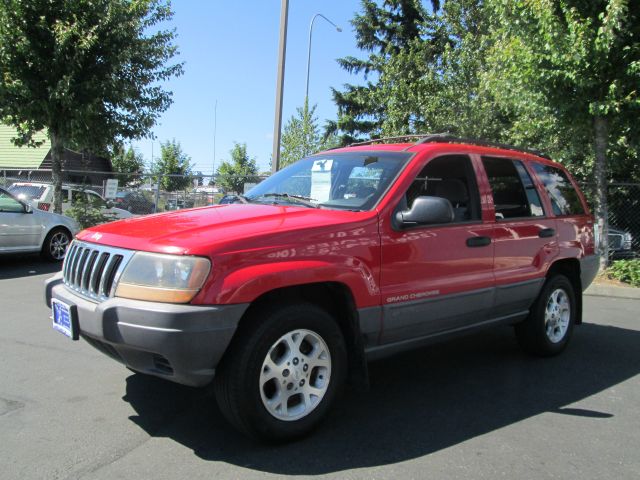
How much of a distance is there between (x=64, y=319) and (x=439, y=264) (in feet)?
8.28

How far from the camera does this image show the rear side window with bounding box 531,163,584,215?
5.18m

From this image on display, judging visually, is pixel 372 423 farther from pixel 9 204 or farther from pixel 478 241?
pixel 9 204

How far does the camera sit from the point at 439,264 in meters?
3.91

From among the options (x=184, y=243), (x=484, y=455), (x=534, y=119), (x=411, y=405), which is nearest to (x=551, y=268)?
(x=411, y=405)

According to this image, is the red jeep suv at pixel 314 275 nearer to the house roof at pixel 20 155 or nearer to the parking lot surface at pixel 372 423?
the parking lot surface at pixel 372 423

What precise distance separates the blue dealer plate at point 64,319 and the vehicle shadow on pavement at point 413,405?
73 centimetres

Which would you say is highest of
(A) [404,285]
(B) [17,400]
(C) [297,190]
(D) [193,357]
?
(C) [297,190]

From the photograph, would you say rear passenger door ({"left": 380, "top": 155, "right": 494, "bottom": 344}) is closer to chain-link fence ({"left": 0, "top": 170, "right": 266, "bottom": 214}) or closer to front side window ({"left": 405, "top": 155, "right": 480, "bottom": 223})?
front side window ({"left": 405, "top": 155, "right": 480, "bottom": 223})

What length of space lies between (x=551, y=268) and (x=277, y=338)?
3186 millimetres

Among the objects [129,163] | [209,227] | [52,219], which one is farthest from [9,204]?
[129,163]

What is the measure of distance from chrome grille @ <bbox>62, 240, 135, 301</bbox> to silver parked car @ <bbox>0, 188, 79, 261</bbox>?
23.0 feet

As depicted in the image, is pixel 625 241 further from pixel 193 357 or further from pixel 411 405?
pixel 193 357

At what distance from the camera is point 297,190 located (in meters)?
4.30

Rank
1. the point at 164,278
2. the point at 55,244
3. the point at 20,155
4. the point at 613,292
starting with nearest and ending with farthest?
the point at 164,278 → the point at 613,292 → the point at 55,244 → the point at 20,155
